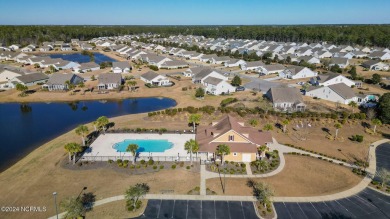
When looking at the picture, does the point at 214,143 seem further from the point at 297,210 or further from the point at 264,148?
the point at 297,210

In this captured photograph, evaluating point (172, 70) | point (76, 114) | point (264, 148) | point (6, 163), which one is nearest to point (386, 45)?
point (172, 70)

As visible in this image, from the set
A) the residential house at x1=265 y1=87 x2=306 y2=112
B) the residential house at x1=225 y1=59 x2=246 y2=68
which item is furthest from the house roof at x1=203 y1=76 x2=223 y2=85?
the residential house at x1=225 y1=59 x2=246 y2=68

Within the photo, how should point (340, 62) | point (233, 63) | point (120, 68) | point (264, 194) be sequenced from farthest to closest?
point (233, 63) < point (340, 62) < point (120, 68) < point (264, 194)

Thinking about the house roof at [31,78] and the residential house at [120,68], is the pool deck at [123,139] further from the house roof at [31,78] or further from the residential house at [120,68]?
the residential house at [120,68]

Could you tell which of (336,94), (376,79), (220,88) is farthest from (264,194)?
(376,79)

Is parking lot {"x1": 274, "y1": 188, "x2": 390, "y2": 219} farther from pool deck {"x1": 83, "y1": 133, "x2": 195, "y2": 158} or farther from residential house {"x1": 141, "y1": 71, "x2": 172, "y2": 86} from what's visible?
residential house {"x1": 141, "y1": 71, "x2": 172, "y2": 86}

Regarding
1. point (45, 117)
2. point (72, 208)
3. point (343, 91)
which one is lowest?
point (72, 208)

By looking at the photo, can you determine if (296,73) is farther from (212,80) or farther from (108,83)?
(108,83)
